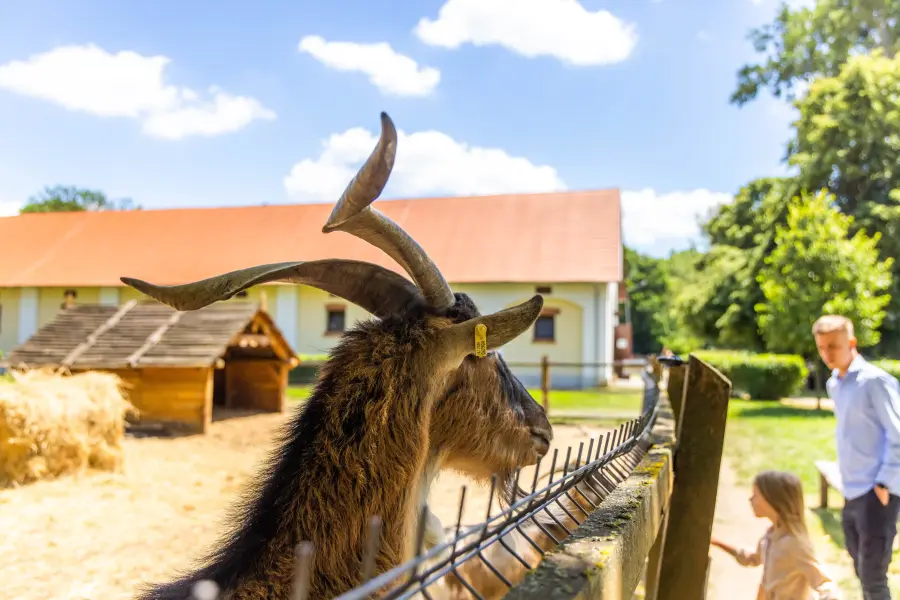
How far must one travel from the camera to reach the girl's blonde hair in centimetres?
333

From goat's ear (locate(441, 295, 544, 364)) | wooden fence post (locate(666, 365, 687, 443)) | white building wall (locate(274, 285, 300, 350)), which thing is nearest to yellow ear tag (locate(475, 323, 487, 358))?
goat's ear (locate(441, 295, 544, 364))

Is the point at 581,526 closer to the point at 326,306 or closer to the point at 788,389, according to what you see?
the point at 788,389

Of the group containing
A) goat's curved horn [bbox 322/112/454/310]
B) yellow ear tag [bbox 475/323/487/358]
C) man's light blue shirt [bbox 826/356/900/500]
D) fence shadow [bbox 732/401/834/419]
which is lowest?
fence shadow [bbox 732/401/834/419]

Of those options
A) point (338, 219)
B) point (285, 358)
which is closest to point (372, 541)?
point (338, 219)

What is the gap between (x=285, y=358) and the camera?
47.7ft

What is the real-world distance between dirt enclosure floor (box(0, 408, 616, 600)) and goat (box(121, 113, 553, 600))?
2008 mm

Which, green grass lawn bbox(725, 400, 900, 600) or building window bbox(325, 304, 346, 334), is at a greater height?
building window bbox(325, 304, 346, 334)

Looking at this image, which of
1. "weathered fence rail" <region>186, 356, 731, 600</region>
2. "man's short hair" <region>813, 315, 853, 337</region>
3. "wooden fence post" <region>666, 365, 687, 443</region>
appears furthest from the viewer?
"man's short hair" <region>813, 315, 853, 337</region>

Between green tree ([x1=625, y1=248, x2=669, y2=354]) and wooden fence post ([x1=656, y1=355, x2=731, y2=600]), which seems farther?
green tree ([x1=625, y1=248, x2=669, y2=354])

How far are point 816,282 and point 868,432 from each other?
14.7 m

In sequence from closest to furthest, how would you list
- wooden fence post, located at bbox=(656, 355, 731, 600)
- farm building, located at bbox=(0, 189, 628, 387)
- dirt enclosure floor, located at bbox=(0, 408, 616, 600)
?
1. wooden fence post, located at bbox=(656, 355, 731, 600)
2. dirt enclosure floor, located at bbox=(0, 408, 616, 600)
3. farm building, located at bbox=(0, 189, 628, 387)

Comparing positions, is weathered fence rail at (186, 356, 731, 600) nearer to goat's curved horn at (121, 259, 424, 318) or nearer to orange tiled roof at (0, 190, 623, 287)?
goat's curved horn at (121, 259, 424, 318)

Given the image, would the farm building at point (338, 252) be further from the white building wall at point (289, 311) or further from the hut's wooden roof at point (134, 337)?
the hut's wooden roof at point (134, 337)

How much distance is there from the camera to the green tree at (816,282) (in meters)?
16.4
